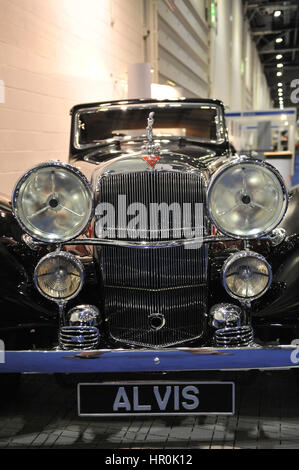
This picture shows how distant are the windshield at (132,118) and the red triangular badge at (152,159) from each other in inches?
40.4

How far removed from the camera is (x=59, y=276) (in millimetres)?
2049

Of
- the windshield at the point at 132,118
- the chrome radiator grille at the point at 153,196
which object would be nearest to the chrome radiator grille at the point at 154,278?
the chrome radiator grille at the point at 153,196

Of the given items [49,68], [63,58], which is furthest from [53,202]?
[63,58]

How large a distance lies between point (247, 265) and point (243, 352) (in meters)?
0.32

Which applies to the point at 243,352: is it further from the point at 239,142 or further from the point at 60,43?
the point at 239,142

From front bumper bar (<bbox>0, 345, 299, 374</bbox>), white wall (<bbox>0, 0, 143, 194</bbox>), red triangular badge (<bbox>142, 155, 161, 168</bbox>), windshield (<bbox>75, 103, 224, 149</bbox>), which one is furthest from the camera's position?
white wall (<bbox>0, 0, 143, 194</bbox>)

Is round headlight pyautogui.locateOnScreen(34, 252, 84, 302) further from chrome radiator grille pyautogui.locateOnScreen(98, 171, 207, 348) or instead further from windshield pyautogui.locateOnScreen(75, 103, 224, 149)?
windshield pyautogui.locateOnScreen(75, 103, 224, 149)

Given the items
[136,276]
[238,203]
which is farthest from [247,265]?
[136,276]

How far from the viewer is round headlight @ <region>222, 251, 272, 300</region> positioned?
2.04 meters

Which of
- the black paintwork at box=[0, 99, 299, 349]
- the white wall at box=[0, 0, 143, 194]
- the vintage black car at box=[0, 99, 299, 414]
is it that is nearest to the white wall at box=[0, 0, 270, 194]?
the white wall at box=[0, 0, 143, 194]

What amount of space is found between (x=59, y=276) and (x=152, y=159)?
0.61 metres

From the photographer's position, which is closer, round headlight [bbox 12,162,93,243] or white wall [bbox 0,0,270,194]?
round headlight [bbox 12,162,93,243]

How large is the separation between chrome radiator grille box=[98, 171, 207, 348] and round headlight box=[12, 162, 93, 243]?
0.17 meters

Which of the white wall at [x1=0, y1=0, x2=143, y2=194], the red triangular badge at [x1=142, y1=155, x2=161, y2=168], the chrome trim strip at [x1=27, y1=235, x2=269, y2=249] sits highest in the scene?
the white wall at [x1=0, y1=0, x2=143, y2=194]
